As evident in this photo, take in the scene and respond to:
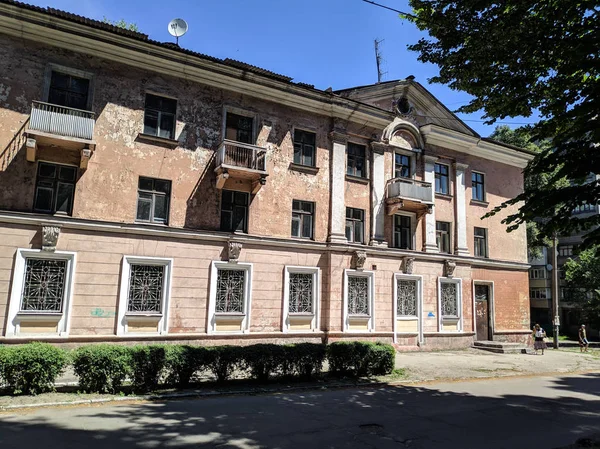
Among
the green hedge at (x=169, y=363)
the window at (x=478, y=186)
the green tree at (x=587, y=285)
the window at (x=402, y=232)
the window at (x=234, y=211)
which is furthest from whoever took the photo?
the green tree at (x=587, y=285)

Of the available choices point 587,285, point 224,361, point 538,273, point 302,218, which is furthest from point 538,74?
point 538,273

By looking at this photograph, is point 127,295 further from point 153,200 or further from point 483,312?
point 483,312

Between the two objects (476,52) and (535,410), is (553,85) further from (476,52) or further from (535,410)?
(535,410)

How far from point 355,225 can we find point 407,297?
4.31 metres

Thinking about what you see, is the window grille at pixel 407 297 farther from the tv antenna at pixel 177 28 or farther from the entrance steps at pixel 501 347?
the tv antenna at pixel 177 28

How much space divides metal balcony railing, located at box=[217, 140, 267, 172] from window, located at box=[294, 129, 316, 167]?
2.30m

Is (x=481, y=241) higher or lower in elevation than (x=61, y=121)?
lower

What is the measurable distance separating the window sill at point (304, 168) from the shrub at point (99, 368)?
10849mm

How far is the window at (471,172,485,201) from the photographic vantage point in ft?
79.4

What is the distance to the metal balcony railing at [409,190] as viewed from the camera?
2014cm

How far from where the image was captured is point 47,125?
13.4 meters

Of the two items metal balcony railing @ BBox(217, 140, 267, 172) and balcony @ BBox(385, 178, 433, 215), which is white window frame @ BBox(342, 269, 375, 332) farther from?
metal balcony railing @ BBox(217, 140, 267, 172)

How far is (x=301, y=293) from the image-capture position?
59.0 ft

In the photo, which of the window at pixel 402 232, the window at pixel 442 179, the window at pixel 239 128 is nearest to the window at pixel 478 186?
the window at pixel 442 179
